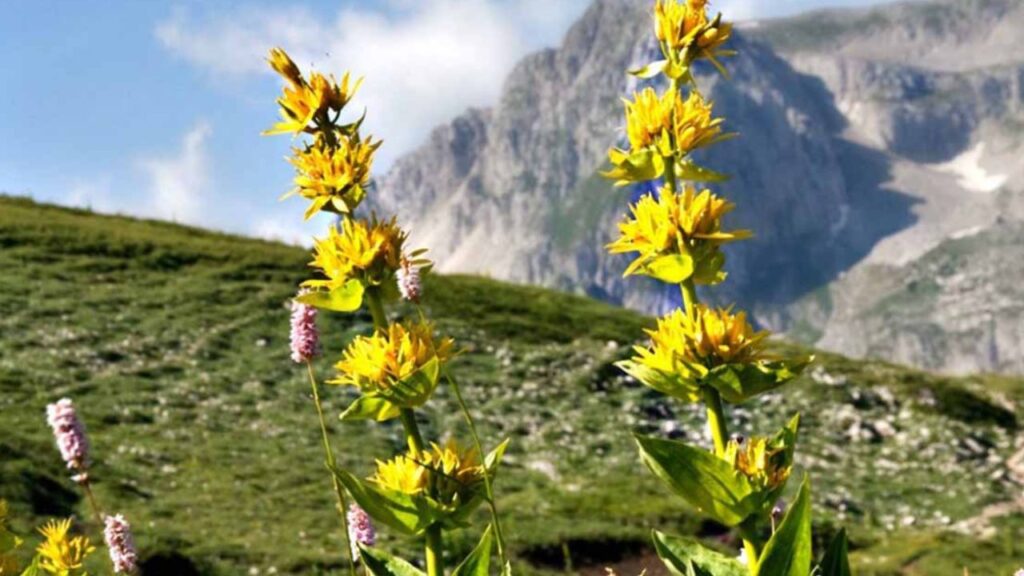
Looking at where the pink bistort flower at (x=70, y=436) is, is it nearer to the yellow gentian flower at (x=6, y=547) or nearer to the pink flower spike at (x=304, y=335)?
the yellow gentian flower at (x=6, y=547)

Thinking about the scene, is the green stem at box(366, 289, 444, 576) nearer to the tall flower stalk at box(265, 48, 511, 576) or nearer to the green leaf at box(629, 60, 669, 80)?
the tall flower stalk at box(265, 48, 511, 576)

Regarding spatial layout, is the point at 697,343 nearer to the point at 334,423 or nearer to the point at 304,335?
the point at 304,335

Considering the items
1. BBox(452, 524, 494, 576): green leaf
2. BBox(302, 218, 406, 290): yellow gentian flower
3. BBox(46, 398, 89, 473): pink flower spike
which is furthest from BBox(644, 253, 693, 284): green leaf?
BBox(46, 398, 89, 473): pink flower spike

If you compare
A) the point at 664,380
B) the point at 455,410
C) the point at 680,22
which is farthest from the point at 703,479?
the point at 455,410

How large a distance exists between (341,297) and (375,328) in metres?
0.12

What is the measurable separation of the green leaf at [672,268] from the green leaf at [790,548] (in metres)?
0.63

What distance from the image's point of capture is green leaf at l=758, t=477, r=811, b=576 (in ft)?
7.95

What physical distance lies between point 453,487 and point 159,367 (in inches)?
1026

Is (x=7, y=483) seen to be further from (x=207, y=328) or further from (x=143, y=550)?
(x=207, y=328)

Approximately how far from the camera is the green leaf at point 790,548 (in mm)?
2424

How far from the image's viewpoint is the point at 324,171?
2.87m

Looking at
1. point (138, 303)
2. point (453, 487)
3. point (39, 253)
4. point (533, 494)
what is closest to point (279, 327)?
point (138, 303)

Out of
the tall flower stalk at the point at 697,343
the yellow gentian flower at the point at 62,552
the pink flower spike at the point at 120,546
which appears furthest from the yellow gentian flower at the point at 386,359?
the pink flower spike at the point at 120,546

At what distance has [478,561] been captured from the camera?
2.85 metres
